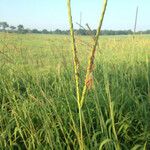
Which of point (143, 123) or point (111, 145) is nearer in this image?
point (111, 145)

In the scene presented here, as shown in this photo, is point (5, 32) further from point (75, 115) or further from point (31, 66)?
point (75, 115)

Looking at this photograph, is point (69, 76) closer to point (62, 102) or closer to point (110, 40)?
point (62, 102)

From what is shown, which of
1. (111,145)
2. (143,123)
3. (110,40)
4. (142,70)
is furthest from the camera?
(110,40)

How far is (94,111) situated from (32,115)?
1.61ft

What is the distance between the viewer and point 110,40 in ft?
20.0

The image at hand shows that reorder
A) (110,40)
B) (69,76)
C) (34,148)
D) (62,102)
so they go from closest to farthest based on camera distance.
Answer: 1. (34,148)
2. (62,102)
3. (69,76)
4. (110,40)

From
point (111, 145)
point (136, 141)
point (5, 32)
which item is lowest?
point (136, 141)

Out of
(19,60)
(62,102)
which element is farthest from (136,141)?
(19,60)

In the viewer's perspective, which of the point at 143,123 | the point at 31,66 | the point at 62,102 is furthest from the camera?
the point at 31,66

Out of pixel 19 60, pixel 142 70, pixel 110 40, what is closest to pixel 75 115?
pixel 19 60

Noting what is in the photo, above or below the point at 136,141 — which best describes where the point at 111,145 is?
above

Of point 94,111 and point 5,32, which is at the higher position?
point 5,32

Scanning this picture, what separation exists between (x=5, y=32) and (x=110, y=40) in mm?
2817

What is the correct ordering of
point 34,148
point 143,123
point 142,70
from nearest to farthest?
point 34,148 < point 143,123 < point 142,70
